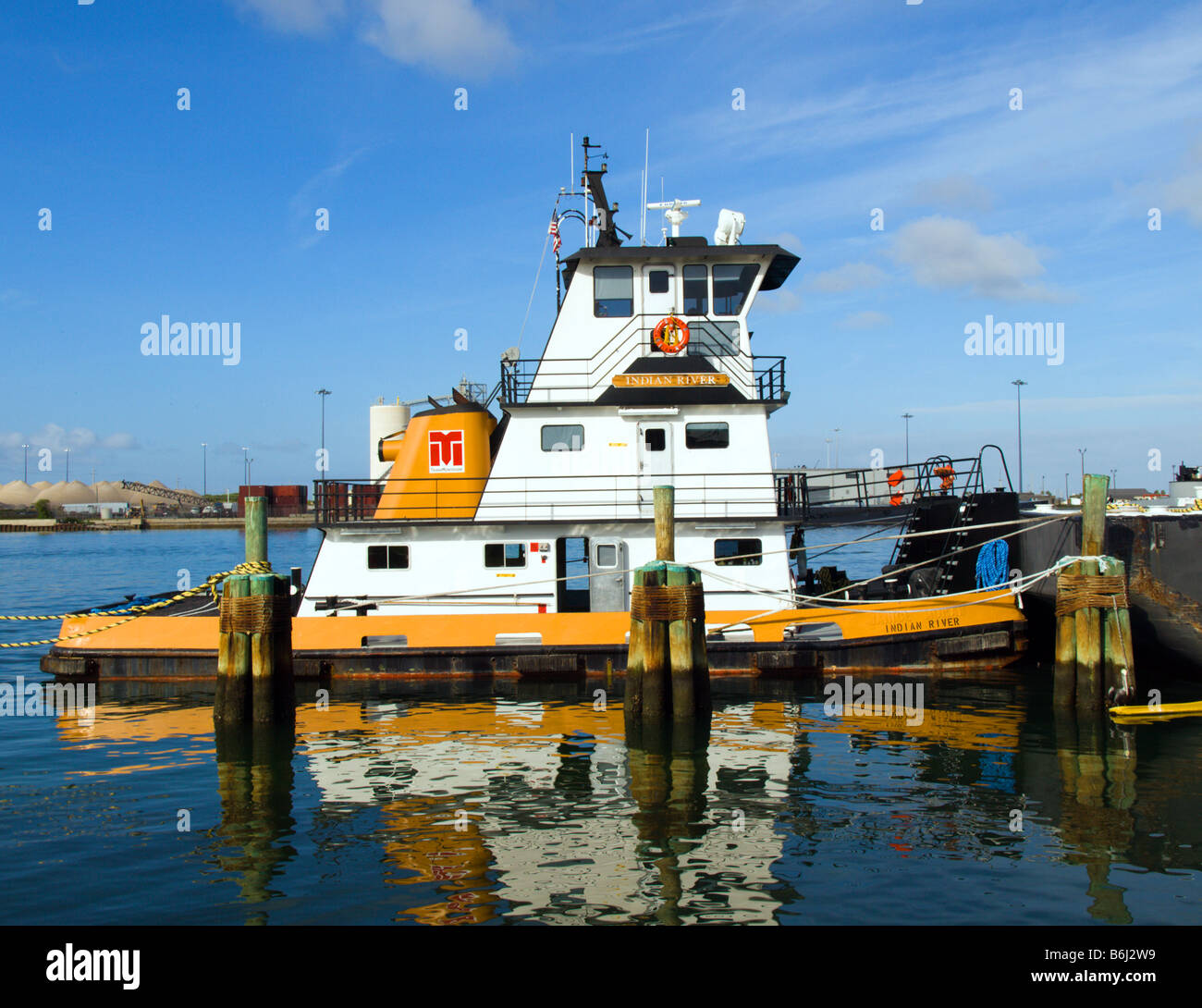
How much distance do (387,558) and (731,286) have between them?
742 centimetres

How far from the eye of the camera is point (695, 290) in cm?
1519

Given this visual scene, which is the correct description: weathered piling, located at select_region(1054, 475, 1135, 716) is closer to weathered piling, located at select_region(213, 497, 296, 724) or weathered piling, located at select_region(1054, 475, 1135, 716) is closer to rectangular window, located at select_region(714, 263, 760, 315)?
rectangular window, located at select_region(714, 263, 760, 315)

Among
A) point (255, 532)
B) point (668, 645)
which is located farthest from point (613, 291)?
point (255, 532)

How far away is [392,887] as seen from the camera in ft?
22.4

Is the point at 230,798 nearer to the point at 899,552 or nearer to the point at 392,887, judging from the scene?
the point at 392,887

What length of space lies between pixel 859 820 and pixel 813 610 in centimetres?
635

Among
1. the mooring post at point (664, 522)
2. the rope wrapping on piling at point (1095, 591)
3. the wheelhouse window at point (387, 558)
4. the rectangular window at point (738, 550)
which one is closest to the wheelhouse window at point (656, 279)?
the rectangular window at point (738, 550)

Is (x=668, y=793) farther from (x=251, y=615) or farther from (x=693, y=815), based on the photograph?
(x=251, y=615)

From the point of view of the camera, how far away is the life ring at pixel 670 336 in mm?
14773

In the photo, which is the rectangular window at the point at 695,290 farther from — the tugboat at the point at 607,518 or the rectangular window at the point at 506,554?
the rectangular window at the point at 506,554

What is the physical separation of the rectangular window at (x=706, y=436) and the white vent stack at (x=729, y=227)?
3.33m
